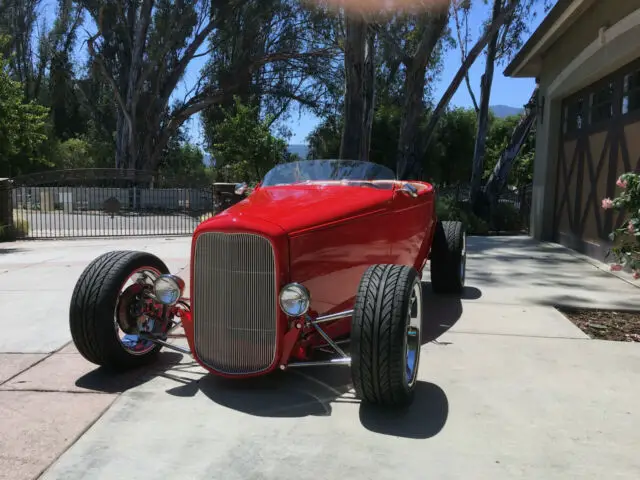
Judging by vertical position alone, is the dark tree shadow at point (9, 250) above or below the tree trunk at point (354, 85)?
below

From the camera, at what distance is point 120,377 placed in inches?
163

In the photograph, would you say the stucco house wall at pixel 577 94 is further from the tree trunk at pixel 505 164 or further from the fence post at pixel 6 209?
the fence post at pixel 6 209

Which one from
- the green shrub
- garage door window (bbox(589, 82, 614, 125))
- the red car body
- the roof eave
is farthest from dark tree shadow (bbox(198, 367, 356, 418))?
the green shrub

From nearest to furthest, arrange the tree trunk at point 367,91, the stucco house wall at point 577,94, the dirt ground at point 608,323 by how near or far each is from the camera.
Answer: the dirt ground at point 608,323 < the stucco house wall at point 577,94 < the tree trunk at point 367,91

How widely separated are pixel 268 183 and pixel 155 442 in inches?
111

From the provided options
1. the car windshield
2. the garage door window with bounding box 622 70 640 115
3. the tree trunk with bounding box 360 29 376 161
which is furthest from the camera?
the tree trunk with bounding box 360 29 376 161

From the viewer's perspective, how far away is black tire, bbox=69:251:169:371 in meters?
3.94

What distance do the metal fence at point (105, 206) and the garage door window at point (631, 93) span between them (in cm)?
916

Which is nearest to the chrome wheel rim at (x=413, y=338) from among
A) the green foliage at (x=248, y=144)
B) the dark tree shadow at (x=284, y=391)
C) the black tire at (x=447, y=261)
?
the dark tree shadow at (x=284, y=391)

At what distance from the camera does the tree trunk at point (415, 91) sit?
14.2 metres

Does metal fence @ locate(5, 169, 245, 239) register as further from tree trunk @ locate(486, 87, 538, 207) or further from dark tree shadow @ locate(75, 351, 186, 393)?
dark tree shadow @ locate(75, 351, 186, 393)

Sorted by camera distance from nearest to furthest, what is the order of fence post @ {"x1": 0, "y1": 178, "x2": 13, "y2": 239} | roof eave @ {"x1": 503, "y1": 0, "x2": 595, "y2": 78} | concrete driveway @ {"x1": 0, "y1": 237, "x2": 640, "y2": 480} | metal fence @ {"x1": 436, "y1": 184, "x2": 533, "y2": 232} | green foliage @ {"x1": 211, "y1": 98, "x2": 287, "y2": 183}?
concrete driveway @ {"x1": 0, "y1": 237, "x2": 640, "y2": 480}
roof eave @ {"x1": 503, "y1": 0, "x2": 595, "y2": 78}
fence post @ {"x1": 0, "y1": 178, "x2": 13, "y2": 239}
metal fence @ {"x1": 436, "y1": 184, "x2": 533, "y2": 232}
green foliage @ {"x1": 211, "y1": 98, "x2": 287, "y2": 183}

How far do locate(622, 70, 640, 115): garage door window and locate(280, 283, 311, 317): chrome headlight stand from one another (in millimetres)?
7464

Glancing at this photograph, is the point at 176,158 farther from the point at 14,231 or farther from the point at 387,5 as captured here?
the point at 387,5
